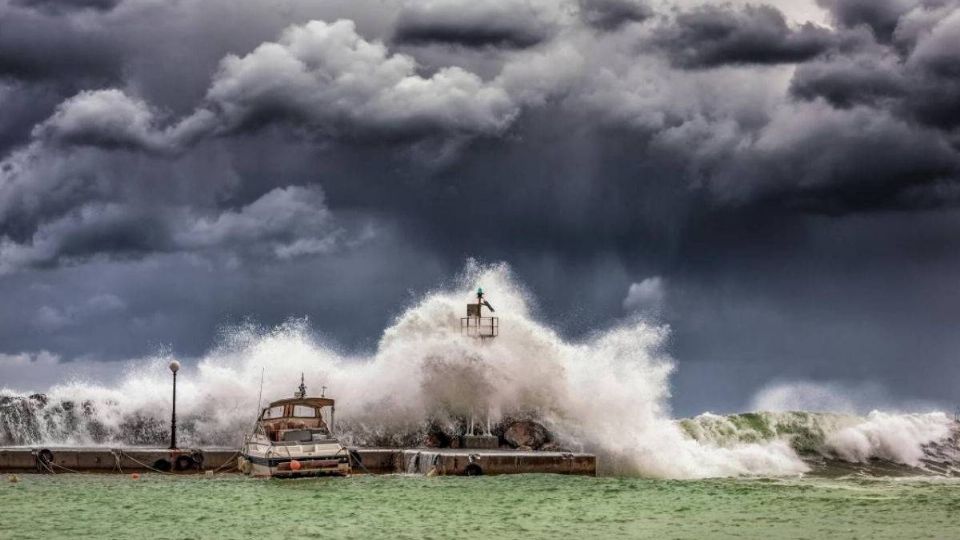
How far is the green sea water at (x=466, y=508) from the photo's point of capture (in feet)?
93.2

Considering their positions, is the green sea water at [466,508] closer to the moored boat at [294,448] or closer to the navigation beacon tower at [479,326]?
the moored boat at [294,448]

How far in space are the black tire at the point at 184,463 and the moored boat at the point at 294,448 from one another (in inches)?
62.4

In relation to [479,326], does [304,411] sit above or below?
below

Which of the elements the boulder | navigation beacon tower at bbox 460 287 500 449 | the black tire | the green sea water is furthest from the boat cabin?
navigation beacon tower at bbox 460 287 500 449

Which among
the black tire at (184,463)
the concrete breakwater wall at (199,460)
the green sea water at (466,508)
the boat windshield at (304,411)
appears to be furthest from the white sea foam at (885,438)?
the black tire at (184,463)

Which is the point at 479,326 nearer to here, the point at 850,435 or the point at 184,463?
the point at 184,463

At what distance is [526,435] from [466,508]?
1328cm

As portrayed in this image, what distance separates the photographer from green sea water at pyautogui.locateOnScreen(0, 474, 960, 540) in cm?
2841

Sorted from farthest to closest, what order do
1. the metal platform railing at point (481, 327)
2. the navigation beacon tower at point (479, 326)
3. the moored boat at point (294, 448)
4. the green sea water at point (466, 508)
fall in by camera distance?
the metal platform railing at point (481, 327) → the navigation beacon tower at point (479, 326) → the moored boat at point (294, 448) → the green sea water at point (466, 508)

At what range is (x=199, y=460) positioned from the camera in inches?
1692

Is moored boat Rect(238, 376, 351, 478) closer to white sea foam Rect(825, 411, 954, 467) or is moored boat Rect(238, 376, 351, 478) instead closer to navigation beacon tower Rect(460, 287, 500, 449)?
navigation beacon tower Rect(460, 287, 500, 449)

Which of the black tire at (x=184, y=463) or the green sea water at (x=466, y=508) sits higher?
the black tire at (x=184, y=463)

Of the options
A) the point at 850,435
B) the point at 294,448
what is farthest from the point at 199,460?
the point at 850,435

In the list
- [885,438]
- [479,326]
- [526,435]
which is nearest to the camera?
[526,435]
